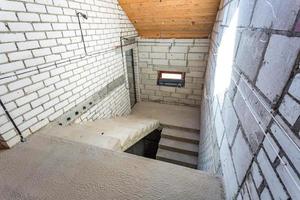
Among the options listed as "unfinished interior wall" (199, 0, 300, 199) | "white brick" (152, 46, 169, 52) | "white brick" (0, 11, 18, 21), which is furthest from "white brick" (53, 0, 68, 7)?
"white brick" (152, 46, 169, 52)

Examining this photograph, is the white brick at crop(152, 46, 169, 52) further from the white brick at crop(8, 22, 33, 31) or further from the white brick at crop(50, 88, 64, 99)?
the white brick at crop(8, 22, 33, 31)

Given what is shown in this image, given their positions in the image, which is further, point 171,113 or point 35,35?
point 171,113

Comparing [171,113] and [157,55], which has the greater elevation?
[157,55]

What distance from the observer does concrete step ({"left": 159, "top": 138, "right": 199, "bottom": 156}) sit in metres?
3.70

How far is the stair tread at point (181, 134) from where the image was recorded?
154 inches

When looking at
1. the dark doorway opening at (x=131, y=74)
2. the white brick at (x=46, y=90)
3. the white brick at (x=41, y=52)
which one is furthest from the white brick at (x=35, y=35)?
the dark doorway opening at (x=131, y=74)

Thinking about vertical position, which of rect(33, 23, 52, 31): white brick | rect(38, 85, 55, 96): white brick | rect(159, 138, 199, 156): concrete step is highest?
rect(33, 23, 52, 31): white brick

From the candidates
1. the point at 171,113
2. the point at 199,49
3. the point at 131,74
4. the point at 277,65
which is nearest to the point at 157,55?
the point at 131,74

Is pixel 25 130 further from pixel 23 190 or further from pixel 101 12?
pixel 101 12

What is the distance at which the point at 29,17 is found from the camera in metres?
1.80

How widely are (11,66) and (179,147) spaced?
3316 mm

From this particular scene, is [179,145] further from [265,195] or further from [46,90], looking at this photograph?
[265,195]

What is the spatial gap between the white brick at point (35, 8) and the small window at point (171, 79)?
332cm

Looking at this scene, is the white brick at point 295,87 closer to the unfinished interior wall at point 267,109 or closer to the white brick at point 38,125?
the unfinished interior wall at point 267,109
